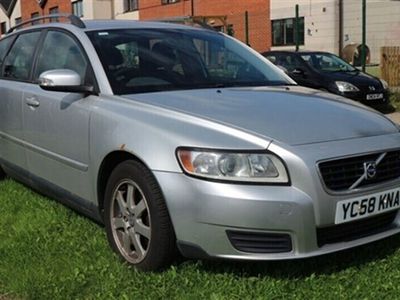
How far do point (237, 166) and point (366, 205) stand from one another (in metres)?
0.76

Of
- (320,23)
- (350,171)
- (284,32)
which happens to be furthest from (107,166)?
(284,32)

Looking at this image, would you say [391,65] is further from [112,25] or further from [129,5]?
[129,5]

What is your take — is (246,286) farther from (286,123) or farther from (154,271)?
(286,123)

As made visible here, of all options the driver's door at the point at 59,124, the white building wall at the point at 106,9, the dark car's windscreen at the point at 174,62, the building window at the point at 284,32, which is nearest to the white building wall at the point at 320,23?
the building window at the point at 284,32

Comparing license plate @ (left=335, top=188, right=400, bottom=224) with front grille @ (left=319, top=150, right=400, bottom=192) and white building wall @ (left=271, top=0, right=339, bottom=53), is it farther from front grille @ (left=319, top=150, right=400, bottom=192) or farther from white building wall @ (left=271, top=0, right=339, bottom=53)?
white building wall @ (left=271, top=0, right=339, bottom=53)

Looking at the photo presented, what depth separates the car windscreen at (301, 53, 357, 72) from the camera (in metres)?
13.8

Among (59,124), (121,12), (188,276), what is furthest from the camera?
(121,12)

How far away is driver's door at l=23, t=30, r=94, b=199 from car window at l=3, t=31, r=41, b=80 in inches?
8.5

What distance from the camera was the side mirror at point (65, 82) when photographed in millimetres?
4078

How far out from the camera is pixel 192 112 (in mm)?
3551

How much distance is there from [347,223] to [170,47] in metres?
1.99

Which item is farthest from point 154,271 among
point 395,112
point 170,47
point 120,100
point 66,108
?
point 395,112

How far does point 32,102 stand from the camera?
480 cm

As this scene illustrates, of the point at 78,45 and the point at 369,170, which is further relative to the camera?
the point at 78,45
